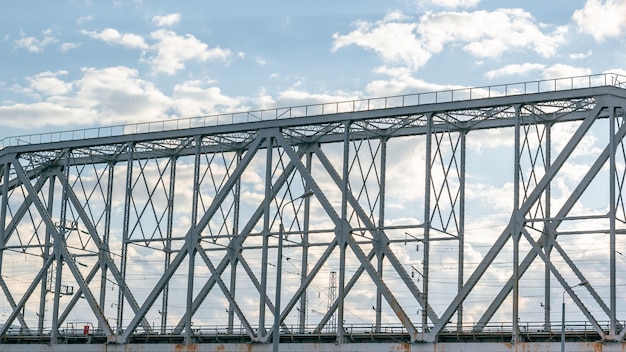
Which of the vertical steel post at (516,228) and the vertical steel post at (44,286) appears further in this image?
the vertical steel post at (44,286)

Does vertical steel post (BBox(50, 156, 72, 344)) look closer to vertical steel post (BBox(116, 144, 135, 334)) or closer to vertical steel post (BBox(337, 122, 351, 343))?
vertical steel post (BBox(116, 144, 135, 334))

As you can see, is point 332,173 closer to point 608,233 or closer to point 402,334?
point 402,334

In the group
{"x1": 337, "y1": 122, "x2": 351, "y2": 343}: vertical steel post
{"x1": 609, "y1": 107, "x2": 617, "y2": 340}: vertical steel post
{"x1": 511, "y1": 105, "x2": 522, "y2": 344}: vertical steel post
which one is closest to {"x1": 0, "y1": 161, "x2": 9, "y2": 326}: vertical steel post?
{"x1": 337, "y1": 122, "x2": 351, "y2": 343}: vertical steel post

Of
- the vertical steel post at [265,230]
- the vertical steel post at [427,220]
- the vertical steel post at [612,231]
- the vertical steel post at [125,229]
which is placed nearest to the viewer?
the vertical steel post at [612,231]

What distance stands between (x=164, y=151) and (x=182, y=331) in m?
15.0

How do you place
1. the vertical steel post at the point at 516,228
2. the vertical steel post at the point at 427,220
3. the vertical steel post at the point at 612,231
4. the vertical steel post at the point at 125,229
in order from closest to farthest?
the vertical steel post at the point at 612,231
the vertical steel post at the point at 516,228
the vertical steel post at the point at 427,220
the vertical steel post at the point at 125,229

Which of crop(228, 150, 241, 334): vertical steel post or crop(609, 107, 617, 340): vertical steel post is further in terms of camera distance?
crop(228, 150, 241, 334): vertical steel post

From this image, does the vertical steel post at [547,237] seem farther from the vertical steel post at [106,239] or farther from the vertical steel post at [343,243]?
the vertical steel post at [106,239]

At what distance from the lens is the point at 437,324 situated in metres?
85.8

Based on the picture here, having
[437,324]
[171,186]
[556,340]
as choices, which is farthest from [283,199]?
[556,340]

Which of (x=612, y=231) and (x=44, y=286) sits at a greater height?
(x=612, y=231)

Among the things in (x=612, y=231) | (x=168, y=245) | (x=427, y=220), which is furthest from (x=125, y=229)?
(x=612, y=231)

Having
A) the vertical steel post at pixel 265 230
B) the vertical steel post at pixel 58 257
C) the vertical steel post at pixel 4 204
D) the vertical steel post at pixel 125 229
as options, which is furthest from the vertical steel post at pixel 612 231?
the vertical steel post at pixel 4 204

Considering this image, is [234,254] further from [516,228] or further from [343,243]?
[516,228]
